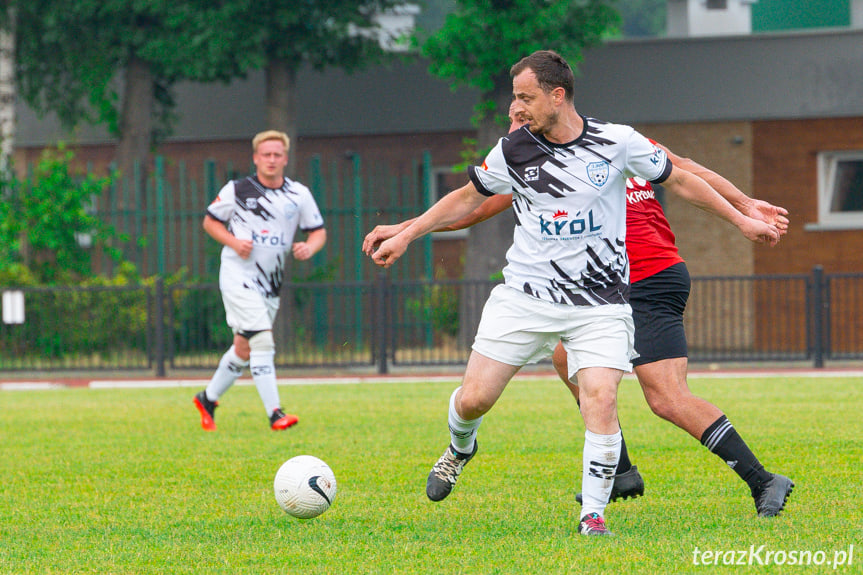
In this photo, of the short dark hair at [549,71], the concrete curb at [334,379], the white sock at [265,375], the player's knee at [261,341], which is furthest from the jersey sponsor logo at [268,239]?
the concrete curb at [334,379]

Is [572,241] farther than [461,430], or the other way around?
[461,430]

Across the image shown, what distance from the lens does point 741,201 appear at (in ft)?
19.0

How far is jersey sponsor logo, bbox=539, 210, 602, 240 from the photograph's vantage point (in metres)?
5.51

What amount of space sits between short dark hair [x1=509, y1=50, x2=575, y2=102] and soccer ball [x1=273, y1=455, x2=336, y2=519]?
2089 mm

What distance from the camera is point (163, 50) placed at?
20.7 m

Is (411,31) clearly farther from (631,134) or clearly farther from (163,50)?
(631,134)

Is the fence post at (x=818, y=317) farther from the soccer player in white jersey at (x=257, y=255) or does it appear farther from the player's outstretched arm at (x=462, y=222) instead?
the player's outstretched arm at (x=462, y=222)

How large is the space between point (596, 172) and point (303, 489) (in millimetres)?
2002

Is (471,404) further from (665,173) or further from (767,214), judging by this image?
(767,214)

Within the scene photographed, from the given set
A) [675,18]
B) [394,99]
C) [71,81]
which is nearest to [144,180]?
[71,81]

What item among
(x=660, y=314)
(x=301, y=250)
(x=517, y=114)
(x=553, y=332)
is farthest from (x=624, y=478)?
(x=301, y=250)

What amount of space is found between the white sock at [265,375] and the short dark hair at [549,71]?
5.02 metres

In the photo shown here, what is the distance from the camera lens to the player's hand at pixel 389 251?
5602mm

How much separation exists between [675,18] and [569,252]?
2662 cm
